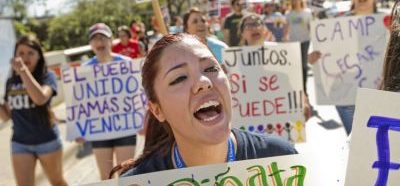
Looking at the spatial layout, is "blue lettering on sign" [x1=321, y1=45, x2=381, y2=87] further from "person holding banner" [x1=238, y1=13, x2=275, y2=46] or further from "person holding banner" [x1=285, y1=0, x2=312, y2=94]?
"person holding banner" [x1=285, y1=0, x2=312, y2=94]

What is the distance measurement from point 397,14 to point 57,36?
22123 millimetres

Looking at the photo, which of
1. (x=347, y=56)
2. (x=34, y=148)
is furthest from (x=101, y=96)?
(x=347, y=56)

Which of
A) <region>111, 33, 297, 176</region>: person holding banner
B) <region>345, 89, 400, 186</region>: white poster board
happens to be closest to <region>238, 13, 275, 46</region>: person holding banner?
<region>111, 33, 297, 176</region>: person holding banner

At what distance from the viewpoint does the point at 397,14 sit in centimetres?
197

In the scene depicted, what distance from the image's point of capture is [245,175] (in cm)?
195

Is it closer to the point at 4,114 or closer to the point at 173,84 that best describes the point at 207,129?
the point at 173,84

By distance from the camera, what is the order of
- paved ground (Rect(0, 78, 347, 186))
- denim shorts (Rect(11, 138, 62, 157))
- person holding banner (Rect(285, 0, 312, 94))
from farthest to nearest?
person holding banner (Rect(285, 0, 312, 94))
paved ground (Rect(0, 78, 347, 186))
denim shorts (Rect(11, 138, 62, 157))

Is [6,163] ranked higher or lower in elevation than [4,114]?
lower

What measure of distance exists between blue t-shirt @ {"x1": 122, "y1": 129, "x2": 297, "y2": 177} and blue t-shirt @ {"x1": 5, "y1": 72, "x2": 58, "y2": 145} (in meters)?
2.70

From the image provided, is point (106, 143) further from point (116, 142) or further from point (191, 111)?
point (191, 111)

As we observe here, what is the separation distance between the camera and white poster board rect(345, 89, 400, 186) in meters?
1.76

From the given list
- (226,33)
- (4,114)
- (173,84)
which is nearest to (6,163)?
(4,114)

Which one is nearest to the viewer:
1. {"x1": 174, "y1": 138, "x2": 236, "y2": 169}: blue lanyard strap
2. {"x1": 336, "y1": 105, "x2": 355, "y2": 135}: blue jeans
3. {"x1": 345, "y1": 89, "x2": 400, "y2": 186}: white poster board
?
{"x1": 345, "y1": 89, "x2": 400, "y2": 186}: white poster board

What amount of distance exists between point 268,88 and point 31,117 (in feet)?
6.30
